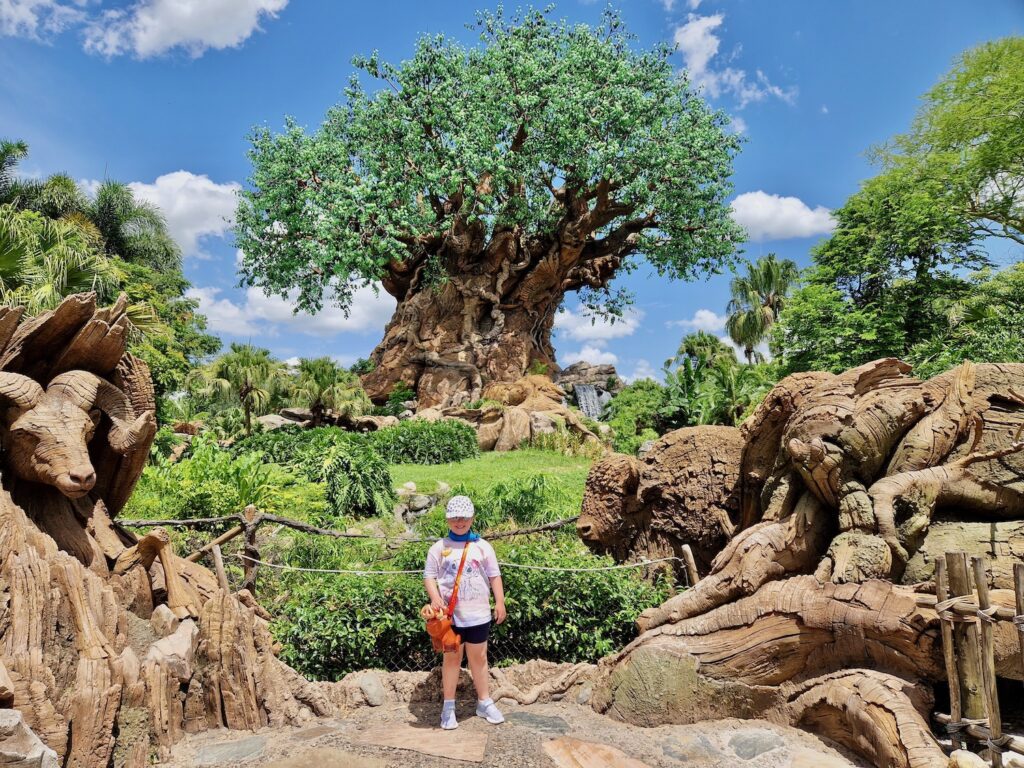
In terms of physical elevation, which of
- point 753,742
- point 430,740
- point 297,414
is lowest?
point 753,742

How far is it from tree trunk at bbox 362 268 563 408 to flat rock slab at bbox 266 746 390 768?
62.1 feet

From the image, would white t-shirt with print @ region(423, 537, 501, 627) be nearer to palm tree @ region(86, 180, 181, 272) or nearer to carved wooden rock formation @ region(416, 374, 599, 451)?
carved wooden rock formation @ region(416, 374, 599, 451)

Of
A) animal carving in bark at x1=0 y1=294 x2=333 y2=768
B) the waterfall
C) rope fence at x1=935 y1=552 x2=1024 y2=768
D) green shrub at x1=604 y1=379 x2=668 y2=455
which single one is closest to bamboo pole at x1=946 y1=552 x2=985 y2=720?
rope fence at x1=935 y1=552 x2=1024 y2=768

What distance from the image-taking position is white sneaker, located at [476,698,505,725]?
12.3 feet

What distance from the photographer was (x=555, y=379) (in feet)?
85.0

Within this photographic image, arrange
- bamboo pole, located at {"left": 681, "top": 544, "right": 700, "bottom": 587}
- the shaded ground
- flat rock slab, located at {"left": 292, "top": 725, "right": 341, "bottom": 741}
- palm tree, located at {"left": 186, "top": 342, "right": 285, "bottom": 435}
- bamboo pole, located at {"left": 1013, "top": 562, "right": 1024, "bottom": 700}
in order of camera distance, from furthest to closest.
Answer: palm tree, located at {"left": 186, "top": 342, "right": 285, "bottom": 435}
bamboo pole, located at {"left": 681, "top": 544, "right": 700, "bottom": 587}
flat rock slab, located at {"left": 292, "top": 725, "right": 341, "bottom": 741}
the shaded ground
bamboo pole, located at {"left": 1013, "top": 562, "right": 1024, "bottom": 700}

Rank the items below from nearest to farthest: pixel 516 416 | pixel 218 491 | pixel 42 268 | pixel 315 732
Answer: pixel 315 732 < pixel 218 491 < pixel 42 268 < pixel 516 416

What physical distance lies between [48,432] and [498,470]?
36.0ft

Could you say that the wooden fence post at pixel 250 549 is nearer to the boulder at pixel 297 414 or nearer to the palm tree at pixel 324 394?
the palm tree at pixel 324 394

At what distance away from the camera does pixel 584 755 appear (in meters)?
3.39

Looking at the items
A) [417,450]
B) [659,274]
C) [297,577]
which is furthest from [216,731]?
[659,274]

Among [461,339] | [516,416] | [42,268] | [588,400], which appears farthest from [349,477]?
[588,400]

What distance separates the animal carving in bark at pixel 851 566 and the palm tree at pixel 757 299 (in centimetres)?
3380

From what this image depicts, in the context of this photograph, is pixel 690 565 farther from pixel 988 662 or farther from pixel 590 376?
pixel 590 376
